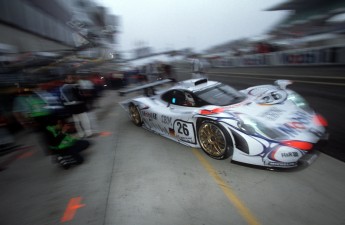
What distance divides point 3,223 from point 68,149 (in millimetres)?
1598

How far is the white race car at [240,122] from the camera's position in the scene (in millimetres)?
3445

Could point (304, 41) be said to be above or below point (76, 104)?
above

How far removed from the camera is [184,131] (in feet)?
15.0

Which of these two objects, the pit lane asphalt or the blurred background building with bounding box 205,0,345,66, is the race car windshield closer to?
the pit lane asphalt

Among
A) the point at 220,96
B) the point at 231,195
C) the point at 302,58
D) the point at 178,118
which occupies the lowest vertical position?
the point at 231,195

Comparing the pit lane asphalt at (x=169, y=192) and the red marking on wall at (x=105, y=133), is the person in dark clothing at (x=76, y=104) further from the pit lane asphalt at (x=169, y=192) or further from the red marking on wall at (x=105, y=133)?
the pit lane asphalt at (x=169, y=192)

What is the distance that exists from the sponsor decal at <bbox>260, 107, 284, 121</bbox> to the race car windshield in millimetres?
700

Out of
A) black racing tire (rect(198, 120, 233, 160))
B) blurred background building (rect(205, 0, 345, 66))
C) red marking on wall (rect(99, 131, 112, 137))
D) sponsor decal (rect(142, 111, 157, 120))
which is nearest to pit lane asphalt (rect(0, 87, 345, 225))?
black racing tire (rect(198, 120, 233, 160))

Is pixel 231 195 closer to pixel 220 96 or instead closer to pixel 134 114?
pixel 220 96

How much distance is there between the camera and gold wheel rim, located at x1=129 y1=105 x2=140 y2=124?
6.36 m

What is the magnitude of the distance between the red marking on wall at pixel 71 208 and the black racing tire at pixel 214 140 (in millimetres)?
2261

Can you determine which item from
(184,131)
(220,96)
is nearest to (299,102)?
(220,96)

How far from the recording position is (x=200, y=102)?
4.62m

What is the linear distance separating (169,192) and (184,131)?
1.42 meters
